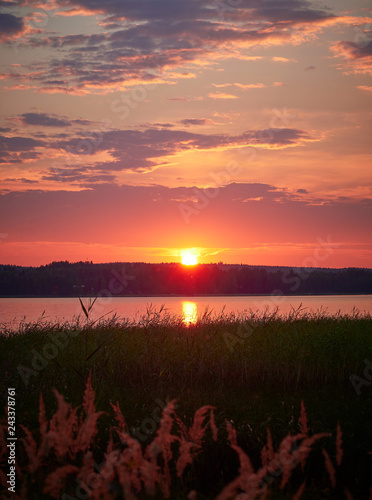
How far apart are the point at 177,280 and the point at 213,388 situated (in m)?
105

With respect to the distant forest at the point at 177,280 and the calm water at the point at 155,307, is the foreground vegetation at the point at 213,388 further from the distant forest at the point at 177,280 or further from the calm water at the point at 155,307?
the distant forest at the point at 177,280

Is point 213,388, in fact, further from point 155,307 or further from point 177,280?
point 177,280

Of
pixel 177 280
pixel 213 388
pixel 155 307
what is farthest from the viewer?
pixel 177 280

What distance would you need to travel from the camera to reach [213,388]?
10.6 meters

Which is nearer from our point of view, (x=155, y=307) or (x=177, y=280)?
(x=155, y=307)

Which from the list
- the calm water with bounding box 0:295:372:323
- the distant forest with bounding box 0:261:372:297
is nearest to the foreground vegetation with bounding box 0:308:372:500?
the calm water with bounding box 0:295:372:323

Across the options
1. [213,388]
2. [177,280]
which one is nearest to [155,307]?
[213,388]

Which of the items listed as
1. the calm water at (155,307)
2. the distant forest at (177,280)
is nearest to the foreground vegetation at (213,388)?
the calm water at (155,307)

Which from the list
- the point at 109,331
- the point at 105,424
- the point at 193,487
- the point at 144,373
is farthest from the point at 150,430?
the point at 109,331

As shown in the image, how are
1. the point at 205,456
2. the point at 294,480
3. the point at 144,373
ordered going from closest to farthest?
the point at 294,480 < the point at 205,456 < the point at 144,373

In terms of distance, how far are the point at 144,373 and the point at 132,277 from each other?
94301mm

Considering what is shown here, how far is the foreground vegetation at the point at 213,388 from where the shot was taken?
21.3 feet

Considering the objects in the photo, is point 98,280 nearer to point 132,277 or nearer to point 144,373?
point 132,277

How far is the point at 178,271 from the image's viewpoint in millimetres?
121375
